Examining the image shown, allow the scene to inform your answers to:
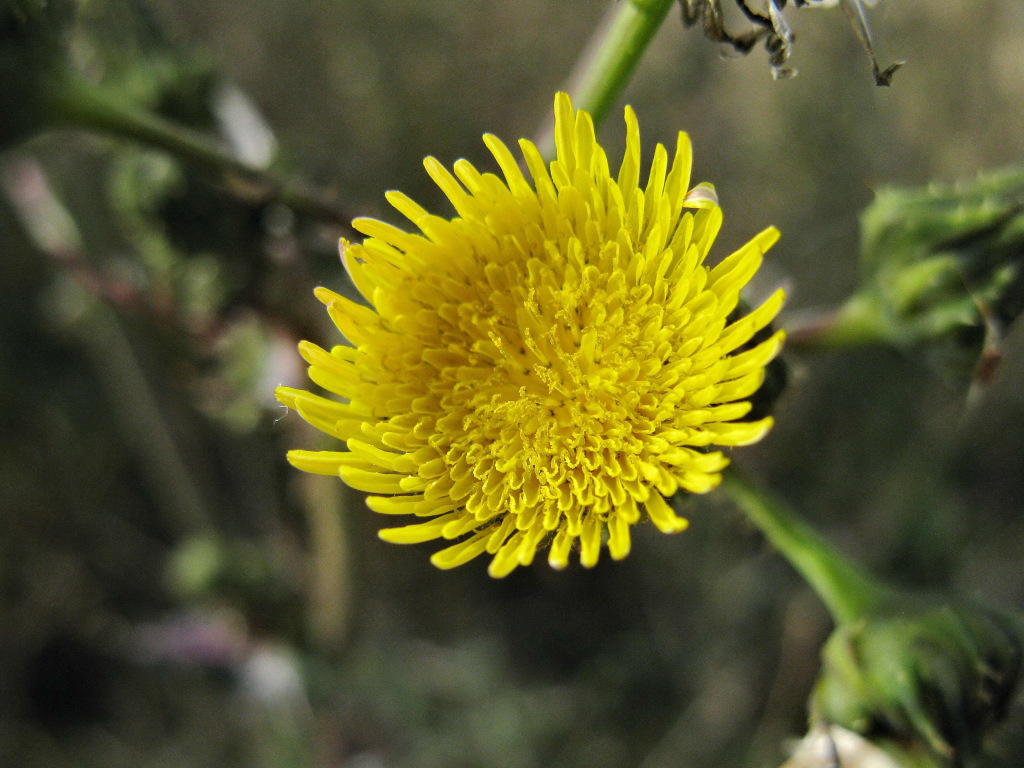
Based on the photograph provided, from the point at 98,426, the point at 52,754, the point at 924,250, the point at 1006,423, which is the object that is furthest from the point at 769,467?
the point at 52,754

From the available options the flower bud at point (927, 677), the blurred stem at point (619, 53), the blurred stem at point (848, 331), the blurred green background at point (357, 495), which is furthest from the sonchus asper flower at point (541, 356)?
the blurred green background at point (357, 495)

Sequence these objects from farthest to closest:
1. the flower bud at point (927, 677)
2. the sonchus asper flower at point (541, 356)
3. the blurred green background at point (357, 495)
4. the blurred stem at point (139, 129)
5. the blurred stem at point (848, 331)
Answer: the blurred green background at point (357, 495) < the blurred stem at point (848, 331) < the blurred stem at point (139, 129) < the flower bud at point (927, 677) < the sonchus asper flower at point (541, 356)

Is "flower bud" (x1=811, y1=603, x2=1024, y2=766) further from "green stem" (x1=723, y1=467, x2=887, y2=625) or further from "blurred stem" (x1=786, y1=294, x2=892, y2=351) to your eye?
"blurred stem" (x1=786, y1=294, x2=892, y2=351)

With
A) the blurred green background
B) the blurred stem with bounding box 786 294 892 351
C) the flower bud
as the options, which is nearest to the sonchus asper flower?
the flower bud

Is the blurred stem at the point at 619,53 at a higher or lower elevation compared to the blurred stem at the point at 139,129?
lower

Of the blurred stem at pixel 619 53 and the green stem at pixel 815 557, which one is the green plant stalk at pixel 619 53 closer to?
the blurred stem at pixel 619 53
